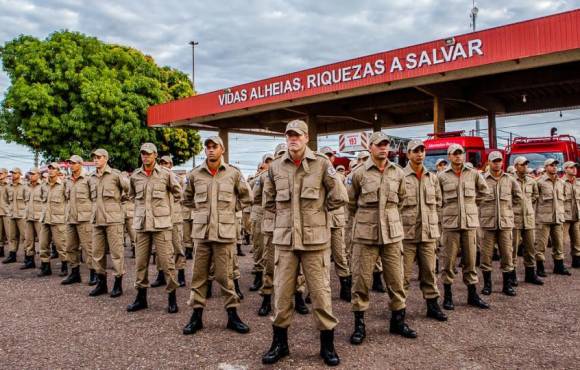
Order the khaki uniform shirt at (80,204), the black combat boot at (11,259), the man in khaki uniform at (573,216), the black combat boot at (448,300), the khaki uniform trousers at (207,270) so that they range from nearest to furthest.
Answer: the khaki uniform trousers at (207,270), the black combat boot at (448,300), the khaki uniform shirt at (80,204), the man in khaki uniform at (573,216), the black combat boot at (11,259)

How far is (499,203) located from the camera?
6629mm

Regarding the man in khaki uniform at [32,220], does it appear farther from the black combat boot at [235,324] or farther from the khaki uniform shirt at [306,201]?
the khaki uniform shirt at [306,201]

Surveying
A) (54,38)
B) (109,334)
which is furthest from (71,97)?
(109,334)

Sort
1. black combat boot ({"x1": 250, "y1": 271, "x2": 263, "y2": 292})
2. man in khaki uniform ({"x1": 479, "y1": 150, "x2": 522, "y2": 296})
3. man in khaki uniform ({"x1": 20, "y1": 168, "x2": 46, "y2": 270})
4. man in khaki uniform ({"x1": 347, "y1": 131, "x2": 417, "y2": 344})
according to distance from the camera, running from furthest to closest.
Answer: man in khaki uniform ({"x1": 20, "y1": 168, "x2": 46, "y2": 270}), black combat boot ({"x1": 250, "y1": 271, "x2": 263, "y2": 292}), man in khaki uniform ({"x1": 479, "y1": 150, "x2": 522, "y2": 296}), man in khaki uniform ({"x1": 347, "y1": 131, "x2": 417, "y2": 344})

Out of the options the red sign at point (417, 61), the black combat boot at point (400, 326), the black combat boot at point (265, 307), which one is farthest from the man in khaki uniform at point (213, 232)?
the red sign at point (417, 61)

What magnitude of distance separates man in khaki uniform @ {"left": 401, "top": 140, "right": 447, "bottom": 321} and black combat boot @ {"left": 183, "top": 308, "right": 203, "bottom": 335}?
2.43m

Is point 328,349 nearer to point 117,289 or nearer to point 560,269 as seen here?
point 117,289

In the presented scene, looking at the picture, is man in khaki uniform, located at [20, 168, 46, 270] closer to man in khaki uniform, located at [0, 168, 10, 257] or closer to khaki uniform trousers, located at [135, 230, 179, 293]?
man in khaki uniform, located at [0, 168, 10, 257]

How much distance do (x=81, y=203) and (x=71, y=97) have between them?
16.5 meters

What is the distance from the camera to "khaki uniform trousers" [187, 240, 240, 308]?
4973 mm

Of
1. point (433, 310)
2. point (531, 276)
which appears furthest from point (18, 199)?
point (531, 276)

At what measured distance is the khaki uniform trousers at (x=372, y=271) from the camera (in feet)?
15.5

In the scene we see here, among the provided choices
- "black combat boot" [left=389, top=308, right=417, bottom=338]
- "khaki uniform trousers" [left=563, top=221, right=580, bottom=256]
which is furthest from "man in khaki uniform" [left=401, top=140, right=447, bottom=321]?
"khaki uniform trousers" [left=563, top=221, right=580, bottom=256]

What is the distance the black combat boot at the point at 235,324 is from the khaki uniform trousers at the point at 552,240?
18.8 ft
